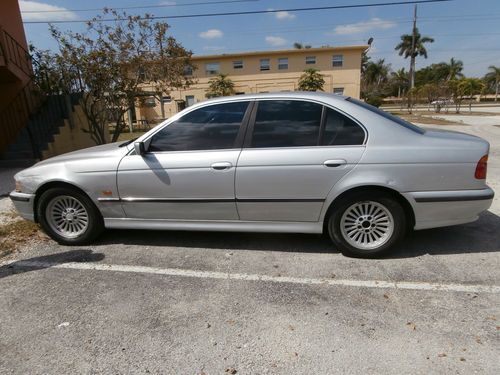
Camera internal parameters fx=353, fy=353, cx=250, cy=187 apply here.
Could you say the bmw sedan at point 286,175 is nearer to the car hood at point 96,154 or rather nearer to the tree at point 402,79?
the car hood at point 96,154

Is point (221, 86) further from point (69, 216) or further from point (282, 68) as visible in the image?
point (69, 216)

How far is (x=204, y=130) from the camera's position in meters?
3.75

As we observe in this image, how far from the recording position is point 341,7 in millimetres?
17016

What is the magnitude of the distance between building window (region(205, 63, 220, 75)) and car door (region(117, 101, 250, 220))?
1138 inches

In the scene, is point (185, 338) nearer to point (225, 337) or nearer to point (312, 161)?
point (225, 337)

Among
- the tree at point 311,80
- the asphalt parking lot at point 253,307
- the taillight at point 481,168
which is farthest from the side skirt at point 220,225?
the tree at point 311,80

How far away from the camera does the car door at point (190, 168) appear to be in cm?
362

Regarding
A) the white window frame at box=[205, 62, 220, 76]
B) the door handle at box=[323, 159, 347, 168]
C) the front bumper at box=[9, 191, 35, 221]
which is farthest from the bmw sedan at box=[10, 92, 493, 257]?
the white window frame at box=[205, 62, 220, 76]

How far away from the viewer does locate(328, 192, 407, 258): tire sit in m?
3.45

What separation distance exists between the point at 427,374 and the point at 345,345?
0.51 metres

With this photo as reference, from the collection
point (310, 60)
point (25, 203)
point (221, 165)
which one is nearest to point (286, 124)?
point (221, 165)

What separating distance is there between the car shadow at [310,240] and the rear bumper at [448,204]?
0.46 metres

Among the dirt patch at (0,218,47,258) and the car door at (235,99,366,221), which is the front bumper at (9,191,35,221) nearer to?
the dirt patch at (0,218,47,258)

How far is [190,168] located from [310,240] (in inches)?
63.9
